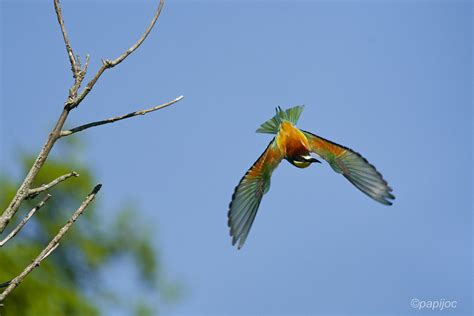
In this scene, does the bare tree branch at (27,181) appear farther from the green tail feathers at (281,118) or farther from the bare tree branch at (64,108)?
the green tail feathers at (281,118)

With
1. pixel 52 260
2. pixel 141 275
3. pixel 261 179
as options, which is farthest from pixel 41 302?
pixel 261 179

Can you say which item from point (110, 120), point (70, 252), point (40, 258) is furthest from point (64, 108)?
point (70, 252)

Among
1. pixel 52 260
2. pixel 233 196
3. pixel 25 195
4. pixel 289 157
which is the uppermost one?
pixel 52 260

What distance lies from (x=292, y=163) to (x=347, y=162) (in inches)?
12.5

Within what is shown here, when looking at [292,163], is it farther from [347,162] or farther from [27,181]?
[27,181]

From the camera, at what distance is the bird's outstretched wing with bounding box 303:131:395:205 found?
11.4 feet

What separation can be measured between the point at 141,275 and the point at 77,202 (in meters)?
2.61

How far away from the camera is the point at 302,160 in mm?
3346

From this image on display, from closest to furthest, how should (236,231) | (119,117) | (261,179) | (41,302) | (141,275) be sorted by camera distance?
(119,117) < (236,231) < (261,179) < (41,302) < (141,275)

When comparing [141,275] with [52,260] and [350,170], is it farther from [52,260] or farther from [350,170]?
[350,170]

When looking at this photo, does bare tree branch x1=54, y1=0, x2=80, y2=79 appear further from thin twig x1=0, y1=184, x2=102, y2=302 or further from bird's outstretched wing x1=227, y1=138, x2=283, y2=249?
bird's outstretched wing x1=227, y1=138, x2=283, y2=249

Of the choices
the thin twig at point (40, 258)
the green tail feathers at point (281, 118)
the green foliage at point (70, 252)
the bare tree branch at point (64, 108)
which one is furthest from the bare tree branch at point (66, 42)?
the green foliage at point (70, 252)

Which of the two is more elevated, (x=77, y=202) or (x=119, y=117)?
(x=77, y=202)

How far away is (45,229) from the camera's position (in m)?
18.9
